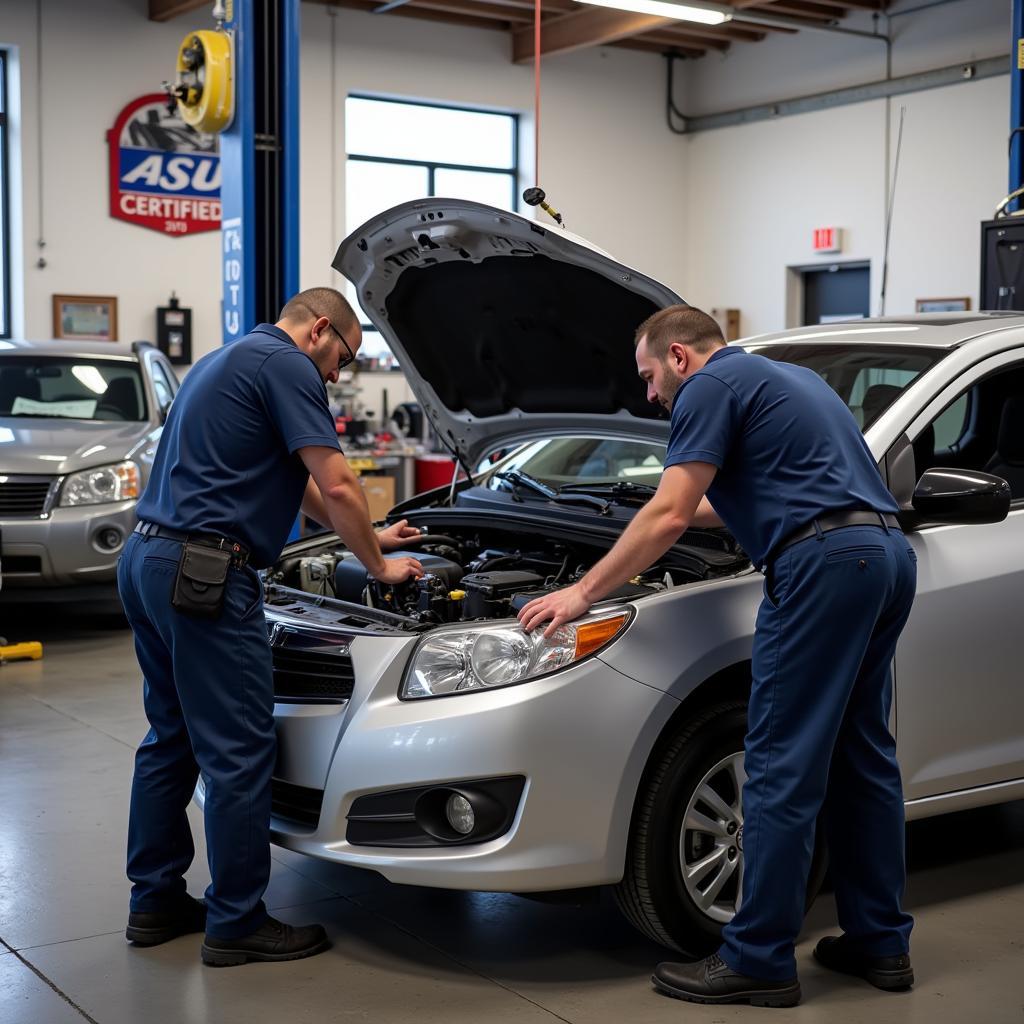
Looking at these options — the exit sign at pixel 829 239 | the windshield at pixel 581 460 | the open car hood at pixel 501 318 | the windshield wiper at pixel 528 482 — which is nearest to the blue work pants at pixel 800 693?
the open car hood at pixel 501 318

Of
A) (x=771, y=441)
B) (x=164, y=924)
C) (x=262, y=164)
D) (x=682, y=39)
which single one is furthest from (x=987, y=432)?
(x=682, y=39)

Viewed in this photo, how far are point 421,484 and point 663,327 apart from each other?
9.10 metres

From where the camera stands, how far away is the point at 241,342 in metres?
3.16

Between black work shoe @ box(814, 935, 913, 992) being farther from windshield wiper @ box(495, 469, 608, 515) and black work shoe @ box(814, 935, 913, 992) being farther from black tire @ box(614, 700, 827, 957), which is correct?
windshield wiper @ box(495, 469, 608, 515)

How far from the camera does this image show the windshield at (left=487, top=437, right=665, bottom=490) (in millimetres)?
4293

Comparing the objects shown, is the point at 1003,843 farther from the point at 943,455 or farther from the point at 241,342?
the point at 241,342

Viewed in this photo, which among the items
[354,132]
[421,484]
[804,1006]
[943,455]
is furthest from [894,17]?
[804,1006]

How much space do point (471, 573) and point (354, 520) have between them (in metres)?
0.58

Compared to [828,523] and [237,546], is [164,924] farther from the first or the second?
[828,523]

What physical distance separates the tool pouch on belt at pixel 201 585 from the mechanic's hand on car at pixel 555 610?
0.66m

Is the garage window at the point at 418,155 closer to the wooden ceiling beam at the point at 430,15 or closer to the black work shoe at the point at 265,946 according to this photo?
the wooden ceiling beam at the point at 430,15

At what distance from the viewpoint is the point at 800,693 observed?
2.83m

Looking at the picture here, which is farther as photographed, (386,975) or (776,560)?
(386,975)

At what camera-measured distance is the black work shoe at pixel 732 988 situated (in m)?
2.91
